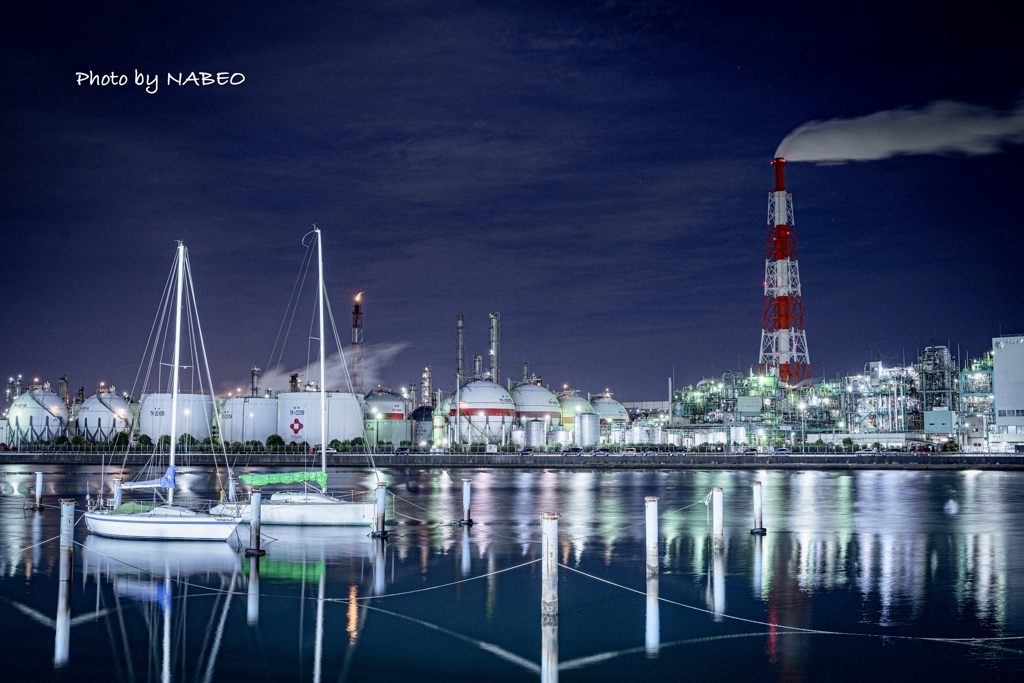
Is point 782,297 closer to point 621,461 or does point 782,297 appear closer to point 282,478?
point 621,461

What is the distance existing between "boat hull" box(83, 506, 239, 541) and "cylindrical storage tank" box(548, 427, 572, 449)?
90595 mm

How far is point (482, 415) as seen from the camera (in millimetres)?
120188

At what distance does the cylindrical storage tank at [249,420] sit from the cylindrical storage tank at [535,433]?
3348 centimetres

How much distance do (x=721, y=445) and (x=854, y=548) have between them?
90.7 metres

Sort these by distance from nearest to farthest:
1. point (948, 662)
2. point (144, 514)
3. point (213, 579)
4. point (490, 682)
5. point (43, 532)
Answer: point (490, 682) < point (948, 662) < point (213, 579) < point (144, 514) < point (43, 532)

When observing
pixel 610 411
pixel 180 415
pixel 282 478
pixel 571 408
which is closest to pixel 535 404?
pixel 571 408

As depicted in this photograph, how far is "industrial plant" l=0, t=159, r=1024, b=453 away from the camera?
11948 cm

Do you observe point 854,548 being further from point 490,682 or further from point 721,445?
point 721,445

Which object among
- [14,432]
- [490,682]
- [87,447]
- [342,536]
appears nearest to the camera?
[490,682]

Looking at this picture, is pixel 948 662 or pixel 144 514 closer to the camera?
pixel 948 662

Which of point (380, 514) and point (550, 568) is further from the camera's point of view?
point (380, 514)

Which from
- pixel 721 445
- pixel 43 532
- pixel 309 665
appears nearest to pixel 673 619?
pixel 309 665

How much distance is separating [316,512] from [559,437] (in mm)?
87470

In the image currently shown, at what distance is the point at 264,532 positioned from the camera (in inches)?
1629
